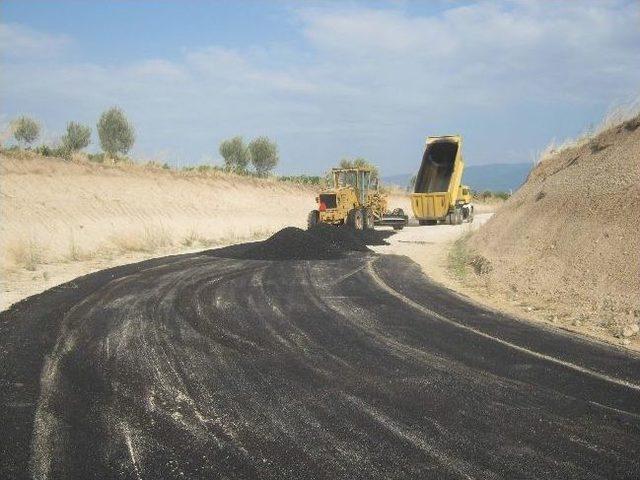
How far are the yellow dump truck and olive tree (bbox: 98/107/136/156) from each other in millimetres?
24209

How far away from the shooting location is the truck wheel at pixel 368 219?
2525 centimetres

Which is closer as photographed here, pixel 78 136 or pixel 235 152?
pixel 78 136

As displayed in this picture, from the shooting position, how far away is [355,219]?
24.3 metres

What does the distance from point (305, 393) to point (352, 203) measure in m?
19.9

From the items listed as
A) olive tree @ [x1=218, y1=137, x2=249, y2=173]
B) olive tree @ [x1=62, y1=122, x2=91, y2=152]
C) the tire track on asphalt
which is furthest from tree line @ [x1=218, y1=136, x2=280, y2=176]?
the tire track on asphalt

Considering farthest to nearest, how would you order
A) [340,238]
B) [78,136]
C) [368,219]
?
1. [78,136]
2. [368,219]
3. [340,238]

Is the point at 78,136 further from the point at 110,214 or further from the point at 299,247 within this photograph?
the point at 299,247

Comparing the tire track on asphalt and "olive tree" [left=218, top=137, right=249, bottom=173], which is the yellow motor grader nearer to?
the tire track on asphalt

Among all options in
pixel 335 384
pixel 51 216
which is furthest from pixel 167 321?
pixel 51 216

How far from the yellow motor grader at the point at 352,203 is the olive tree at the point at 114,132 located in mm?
22939

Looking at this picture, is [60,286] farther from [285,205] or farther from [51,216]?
[285,205]

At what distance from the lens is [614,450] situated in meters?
4.12

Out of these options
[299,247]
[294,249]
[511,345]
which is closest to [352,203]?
[299,247]

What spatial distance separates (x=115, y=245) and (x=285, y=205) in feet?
76.3
